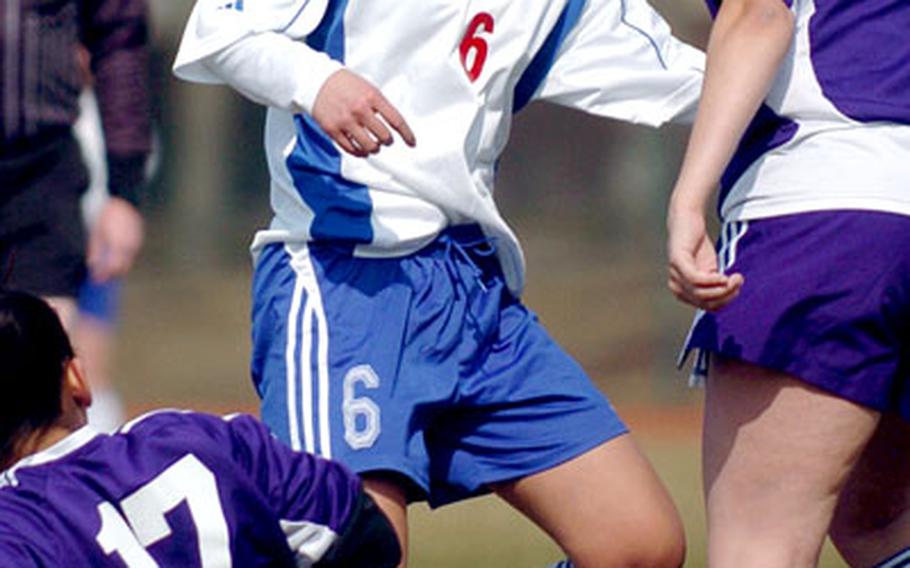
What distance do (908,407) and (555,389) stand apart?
2.24 ft

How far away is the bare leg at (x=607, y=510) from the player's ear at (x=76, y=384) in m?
0.97

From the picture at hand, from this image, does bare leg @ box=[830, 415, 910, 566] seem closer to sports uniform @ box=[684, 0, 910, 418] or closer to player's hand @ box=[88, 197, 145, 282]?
sports uniform @ box=[684, 0, 910, 418]

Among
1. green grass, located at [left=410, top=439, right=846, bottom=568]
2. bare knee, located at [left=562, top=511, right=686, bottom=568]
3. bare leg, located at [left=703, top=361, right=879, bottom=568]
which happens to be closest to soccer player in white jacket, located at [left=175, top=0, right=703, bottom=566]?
bare knee, located at [left=562, top=511, right=686, bottom=568]

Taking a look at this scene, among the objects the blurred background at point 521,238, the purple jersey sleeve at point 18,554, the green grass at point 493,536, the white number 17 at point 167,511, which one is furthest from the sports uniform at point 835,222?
the blurred background at point 521,238

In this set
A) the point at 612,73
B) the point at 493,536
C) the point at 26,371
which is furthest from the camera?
the point at 493,536

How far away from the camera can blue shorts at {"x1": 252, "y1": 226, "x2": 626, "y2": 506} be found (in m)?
3.85

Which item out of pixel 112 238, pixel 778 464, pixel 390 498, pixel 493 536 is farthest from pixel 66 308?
pixel 493 536

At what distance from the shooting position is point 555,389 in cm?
408

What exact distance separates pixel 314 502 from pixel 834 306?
794 mm

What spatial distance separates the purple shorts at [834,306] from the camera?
349cm

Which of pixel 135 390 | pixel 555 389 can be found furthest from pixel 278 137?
pixel 135 390

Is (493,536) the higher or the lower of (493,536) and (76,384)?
the lower

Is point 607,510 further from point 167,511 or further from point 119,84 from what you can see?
point 119,84

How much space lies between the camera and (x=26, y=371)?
3.22 metres
